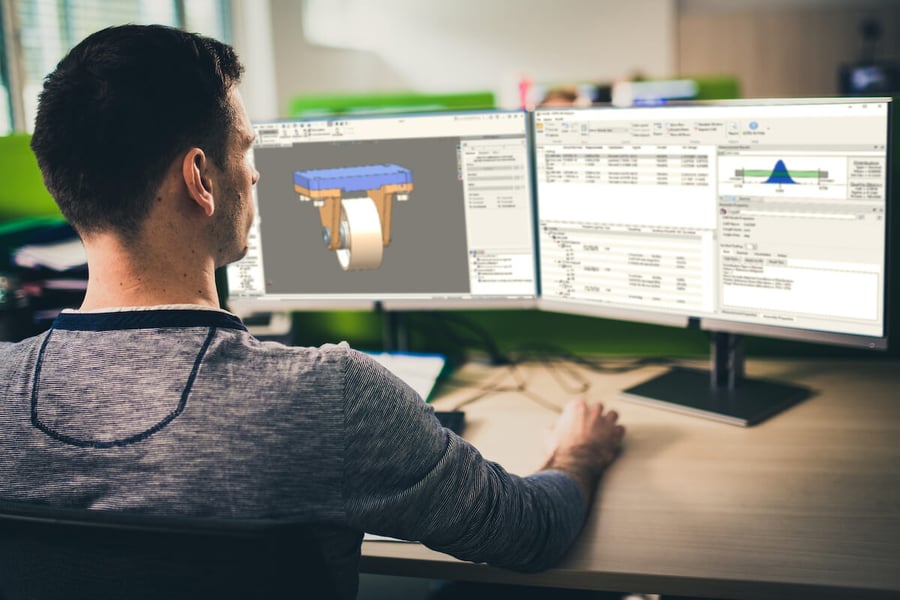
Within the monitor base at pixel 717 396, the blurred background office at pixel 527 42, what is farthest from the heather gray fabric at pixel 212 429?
the blurred background office at pixel 527 42

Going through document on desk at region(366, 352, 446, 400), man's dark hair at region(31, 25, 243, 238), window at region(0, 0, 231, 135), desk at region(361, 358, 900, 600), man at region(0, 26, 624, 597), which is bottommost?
desk at region(361, 358, 900, 600)

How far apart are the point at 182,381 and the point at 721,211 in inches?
36.6

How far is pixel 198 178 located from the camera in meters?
0.90

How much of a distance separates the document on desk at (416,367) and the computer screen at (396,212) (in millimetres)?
112

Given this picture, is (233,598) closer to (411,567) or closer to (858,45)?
(411,567)

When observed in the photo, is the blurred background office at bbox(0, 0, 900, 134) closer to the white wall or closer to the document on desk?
the white wall

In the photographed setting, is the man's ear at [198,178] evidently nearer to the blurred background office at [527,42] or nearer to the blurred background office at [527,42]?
the blurred background office at [527,42]

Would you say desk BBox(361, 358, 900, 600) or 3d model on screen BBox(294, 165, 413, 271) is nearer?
desk BBox(361, 358, 900, 600)

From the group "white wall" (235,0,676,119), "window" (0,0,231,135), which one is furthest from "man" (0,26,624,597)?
"white wall" (235,0,676,119)

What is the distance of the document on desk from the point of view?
1.60m

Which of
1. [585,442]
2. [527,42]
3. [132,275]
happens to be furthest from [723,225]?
[527,42]

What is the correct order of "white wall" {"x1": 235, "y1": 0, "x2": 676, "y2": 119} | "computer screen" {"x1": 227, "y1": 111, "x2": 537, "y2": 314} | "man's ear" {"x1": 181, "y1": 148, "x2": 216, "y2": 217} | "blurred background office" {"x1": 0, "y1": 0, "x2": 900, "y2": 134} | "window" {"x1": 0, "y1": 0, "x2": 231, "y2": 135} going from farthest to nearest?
"white wall" {"x1": 235, "y1": 0, "x2": 676, "y2": 119}, "blurred background office" {"x1": 0, "y1": 0, "x2": 900, "y2": 134}, "window" {"x1": 0, "y1": 0, "x2": 231, "y2": 135}, "computer screen" {"x1": 227, "y1": 111, "x2": 537, "y2": 314}, "man's ear" {"x1": 181, "y1": 148, "x2": 216, "y2": 217}

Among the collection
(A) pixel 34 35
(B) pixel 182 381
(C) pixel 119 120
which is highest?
(A) pixel 34 35

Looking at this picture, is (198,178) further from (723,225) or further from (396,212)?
(723,225)
